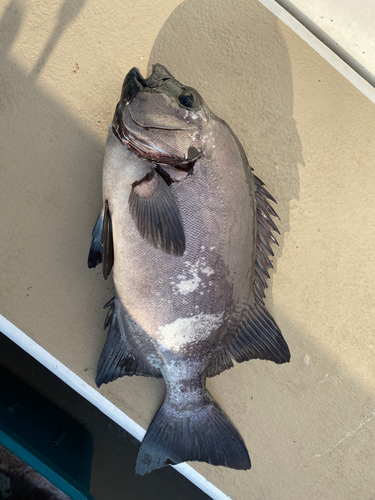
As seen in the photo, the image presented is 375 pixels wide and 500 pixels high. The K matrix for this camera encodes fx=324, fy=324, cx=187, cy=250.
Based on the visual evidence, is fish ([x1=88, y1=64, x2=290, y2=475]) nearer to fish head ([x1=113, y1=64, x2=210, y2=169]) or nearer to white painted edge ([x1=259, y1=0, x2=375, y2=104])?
fish head ([x1=113, y1=64, x2=210, y2=169])

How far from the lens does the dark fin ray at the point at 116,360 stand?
128 cm

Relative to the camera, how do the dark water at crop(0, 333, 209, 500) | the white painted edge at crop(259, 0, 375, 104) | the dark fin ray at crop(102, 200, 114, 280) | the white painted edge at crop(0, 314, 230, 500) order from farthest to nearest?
the dark water at crop(0, 333, 209, 500) < the white painted edge at crop(259, 0, 375, 104) < the white painted edge at crop(0, 314, 230, 500) < the dark fin ray at crop(102, 200, 114, 280)

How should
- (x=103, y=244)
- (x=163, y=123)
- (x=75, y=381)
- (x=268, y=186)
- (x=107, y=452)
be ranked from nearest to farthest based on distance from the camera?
(x=163, y=123)
(x=103, y=244)
(x=75, y=381)
(x=268, y=186)
(x=107, y=452)

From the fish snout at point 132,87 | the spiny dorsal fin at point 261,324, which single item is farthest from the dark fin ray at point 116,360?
the fish snout at point 132,87

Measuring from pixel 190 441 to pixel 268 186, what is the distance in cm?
114

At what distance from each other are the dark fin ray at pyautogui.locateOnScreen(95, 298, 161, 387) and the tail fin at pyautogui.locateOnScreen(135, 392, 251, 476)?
0.59 ft

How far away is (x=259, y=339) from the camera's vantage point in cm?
128

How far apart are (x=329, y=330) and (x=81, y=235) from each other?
3.99ft

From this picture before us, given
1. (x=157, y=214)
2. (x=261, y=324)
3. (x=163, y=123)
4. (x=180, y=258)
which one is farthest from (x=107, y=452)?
(x=163, y=123)

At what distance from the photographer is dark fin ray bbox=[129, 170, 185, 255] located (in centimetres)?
109

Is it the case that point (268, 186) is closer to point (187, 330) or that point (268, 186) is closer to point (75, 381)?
point (187, 330)

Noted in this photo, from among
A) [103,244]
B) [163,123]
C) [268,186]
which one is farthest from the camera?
[268,186]

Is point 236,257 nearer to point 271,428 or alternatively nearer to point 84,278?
point 84,278

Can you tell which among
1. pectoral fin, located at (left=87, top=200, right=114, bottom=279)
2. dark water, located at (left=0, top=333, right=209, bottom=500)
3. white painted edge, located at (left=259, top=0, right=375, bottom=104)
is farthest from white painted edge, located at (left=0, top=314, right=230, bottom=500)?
white painted edge, located at (left=259, top=0, right=375, bottom=104)
